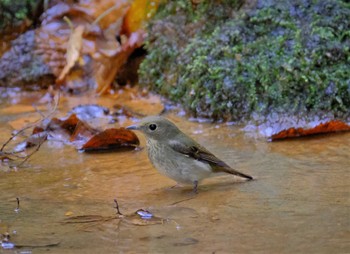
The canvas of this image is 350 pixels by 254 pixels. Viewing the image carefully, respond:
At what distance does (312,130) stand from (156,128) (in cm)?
152

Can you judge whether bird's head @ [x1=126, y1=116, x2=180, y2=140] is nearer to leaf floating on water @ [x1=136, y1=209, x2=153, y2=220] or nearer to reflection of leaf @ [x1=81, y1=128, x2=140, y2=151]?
reflection of leaf @ [x1=81, y1=128, x2=140, y2=151]

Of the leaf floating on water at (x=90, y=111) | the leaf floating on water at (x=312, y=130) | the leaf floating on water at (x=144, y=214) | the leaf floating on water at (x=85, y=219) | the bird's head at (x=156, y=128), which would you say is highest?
the bird's head at (x=156, y=128)

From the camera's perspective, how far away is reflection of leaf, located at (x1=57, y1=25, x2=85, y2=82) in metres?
7.77

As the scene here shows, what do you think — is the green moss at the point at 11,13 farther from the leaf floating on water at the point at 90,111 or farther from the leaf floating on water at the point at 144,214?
the leaf floating on water at the point at 144,214

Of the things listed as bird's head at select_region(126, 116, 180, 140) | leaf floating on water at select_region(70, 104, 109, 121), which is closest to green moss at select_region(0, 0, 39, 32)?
leaf floating on water at select_region(70, 104, 109, 121)

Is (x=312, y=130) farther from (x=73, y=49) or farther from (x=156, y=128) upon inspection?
(x=73, y=49)

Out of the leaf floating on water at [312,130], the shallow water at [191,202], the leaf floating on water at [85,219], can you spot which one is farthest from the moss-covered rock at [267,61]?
the leaf floating on water at [85,219]

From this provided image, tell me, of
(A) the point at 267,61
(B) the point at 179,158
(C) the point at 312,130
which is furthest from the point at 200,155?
(A) the point at 267,61

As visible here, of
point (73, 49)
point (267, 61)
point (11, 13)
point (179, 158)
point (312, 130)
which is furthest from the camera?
point (11, 13)

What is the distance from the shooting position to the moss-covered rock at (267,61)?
5691 mm

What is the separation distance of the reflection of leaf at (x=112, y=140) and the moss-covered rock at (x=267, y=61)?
3.60ft

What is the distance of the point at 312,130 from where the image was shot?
522 cm

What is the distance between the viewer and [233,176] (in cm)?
432

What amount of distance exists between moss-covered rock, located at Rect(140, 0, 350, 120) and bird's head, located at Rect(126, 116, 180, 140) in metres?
1.62
